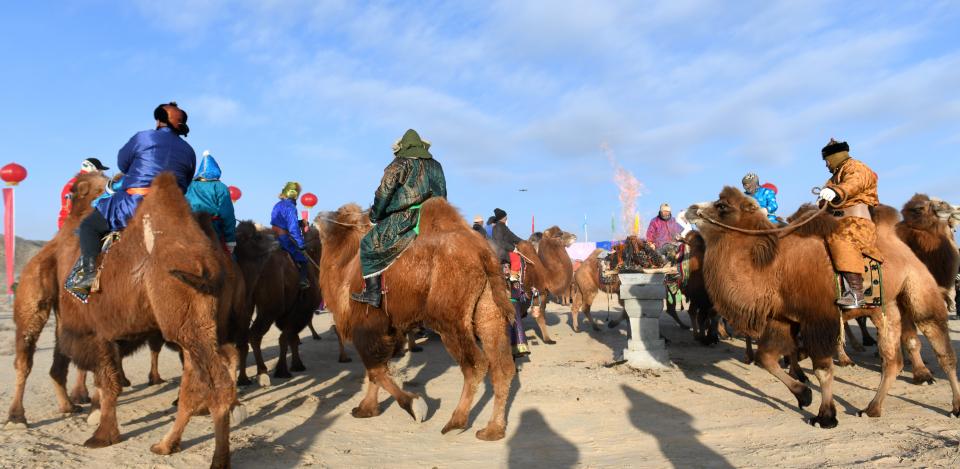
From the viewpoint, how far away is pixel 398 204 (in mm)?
5773

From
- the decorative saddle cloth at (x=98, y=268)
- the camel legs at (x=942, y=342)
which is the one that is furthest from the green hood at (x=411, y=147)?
the camel legs at (x=942, y=342)

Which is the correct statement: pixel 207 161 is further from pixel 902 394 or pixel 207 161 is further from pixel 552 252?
pixel 552 252

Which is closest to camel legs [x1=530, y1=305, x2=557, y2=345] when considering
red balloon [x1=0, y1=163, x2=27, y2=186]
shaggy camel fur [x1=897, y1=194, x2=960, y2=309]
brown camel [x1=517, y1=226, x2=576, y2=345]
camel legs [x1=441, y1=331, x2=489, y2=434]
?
brown camel [x1=517, y1=226, x2=576, y2=345]

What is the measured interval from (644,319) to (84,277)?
23.0ft

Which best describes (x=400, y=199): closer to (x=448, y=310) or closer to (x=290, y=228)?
(x=448, y=310)

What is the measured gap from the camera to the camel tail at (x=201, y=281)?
4.21m

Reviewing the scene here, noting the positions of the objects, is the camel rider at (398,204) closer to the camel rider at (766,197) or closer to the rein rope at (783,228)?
the rein rope at (783,228)

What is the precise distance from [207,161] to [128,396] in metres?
3.13

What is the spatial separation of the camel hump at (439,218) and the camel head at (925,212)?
6121 millimetres

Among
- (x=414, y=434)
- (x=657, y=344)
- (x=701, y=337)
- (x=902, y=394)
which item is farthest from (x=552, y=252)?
(x=414, y=434)

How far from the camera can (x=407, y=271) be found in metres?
5.38

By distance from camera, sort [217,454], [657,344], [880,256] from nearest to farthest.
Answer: [217,454] → [880,256] → [657,344]

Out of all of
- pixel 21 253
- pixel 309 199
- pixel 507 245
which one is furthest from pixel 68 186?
pixel 21 253

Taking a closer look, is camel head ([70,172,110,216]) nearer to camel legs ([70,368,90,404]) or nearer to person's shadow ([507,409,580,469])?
camel legs ([70,368,90,404])
